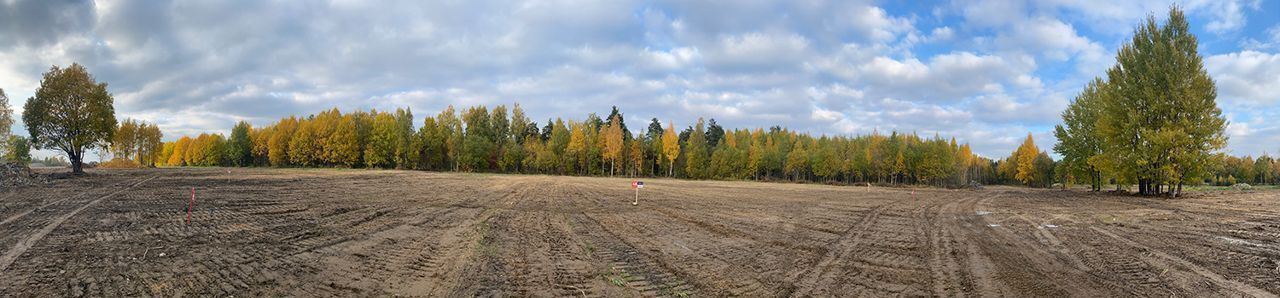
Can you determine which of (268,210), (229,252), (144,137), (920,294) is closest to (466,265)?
(229,252)

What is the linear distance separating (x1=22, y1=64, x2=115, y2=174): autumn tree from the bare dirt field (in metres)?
32.7

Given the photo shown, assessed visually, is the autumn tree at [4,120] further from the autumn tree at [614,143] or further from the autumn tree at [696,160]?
the autumn tree at [696,160]

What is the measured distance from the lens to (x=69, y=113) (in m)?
37.9

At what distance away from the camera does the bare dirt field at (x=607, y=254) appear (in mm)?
6656

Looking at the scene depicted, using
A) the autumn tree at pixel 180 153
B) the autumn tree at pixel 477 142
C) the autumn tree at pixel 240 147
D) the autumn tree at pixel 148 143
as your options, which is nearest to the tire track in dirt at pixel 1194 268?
the autumn tree at pixel 477 142

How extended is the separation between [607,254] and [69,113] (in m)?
50.6

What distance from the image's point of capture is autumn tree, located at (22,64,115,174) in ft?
121

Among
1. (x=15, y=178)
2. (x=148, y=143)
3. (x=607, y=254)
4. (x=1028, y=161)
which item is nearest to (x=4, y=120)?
(x=15, y=178)

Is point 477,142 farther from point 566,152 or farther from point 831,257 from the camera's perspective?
point 831,257

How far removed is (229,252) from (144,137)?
113 meters

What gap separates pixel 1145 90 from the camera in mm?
29812

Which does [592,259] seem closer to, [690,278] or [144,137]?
[690,278]

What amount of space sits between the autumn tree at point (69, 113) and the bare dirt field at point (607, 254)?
107 ft

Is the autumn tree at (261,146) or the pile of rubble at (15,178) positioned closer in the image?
the pile of rubble at (15,178)
